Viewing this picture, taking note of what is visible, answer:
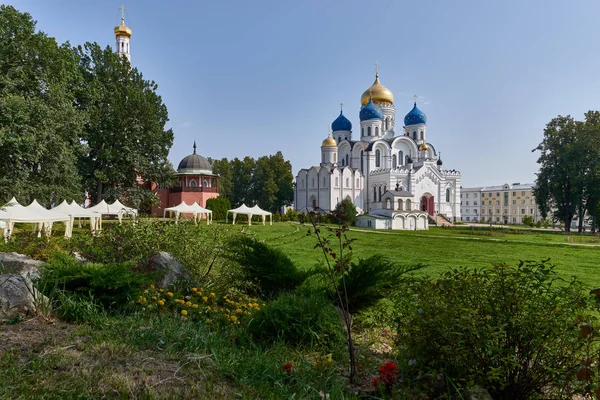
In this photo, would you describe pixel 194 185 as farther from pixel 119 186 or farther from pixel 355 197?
pixel 355 197

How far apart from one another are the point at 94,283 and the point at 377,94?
2064 inches

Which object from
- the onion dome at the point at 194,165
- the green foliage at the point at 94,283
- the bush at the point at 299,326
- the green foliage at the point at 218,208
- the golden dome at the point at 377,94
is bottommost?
the bush at the point at 299,326

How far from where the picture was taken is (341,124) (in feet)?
177

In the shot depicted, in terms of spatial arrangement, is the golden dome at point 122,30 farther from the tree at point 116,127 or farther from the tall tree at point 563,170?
the tall tree at point 563,170

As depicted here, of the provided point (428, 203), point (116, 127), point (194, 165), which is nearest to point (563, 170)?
point (428, 203)

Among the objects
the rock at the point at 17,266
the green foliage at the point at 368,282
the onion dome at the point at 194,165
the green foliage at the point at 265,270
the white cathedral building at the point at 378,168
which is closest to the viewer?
the green foliage at the point at 368,282

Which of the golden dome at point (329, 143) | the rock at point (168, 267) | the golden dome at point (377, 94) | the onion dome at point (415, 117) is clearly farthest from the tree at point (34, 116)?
the onion dome at point (415, 117)

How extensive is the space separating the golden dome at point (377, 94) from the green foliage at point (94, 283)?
170 feet

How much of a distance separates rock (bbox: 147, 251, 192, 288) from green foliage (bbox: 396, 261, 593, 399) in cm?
352

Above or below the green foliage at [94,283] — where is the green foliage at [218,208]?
above

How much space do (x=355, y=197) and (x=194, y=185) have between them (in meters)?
19.5

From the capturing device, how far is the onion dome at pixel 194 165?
3669 centimetres

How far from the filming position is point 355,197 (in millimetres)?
47062

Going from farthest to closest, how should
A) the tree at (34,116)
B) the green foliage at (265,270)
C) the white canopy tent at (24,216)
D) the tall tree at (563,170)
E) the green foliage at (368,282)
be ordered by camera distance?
1. the tall tree at (563,170)
2. the tree at (34,116)
3. the white canopy tent at (24,216)
4. the green foliage at (265,270)
5. the green foliage at (368,282)
